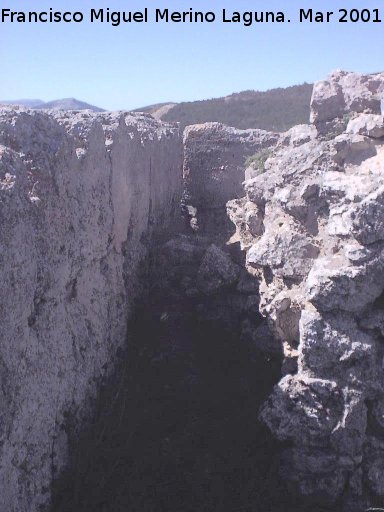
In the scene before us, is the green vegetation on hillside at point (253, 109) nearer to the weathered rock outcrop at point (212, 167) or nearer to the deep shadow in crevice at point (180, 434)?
the weathered rock outcrop at point (212, 167)

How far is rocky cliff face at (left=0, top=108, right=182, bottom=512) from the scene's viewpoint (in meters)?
3.54

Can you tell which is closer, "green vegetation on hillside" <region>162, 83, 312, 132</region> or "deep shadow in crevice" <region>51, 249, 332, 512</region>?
"deep shadow in crevice" <region>51, 249, 332, 512</region>

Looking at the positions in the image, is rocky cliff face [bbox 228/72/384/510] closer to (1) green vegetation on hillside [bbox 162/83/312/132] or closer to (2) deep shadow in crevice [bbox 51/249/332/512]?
(2) deep shadow in crevice [bbox 51/249/332/512]

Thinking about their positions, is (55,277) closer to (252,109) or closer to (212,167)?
(212,167)

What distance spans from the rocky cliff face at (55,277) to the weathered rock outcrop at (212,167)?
Answer: 128 inches

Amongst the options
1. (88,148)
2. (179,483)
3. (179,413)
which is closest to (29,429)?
(179,483)

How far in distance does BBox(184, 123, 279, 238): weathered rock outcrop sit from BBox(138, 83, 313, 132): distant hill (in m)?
19.0

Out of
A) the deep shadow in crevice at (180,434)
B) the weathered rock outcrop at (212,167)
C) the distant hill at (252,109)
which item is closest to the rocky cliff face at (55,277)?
the deep shadow in crevice at (180,434)

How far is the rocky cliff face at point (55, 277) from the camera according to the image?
3.54m

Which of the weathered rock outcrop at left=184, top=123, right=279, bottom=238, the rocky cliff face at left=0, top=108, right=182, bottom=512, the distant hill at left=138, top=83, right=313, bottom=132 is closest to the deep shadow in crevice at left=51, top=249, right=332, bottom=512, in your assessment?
the rocky cliff face at left=0, top=108, right=182, bottom=512

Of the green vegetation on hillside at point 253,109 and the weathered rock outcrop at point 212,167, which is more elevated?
the green vegetation on hillside at point 253,109

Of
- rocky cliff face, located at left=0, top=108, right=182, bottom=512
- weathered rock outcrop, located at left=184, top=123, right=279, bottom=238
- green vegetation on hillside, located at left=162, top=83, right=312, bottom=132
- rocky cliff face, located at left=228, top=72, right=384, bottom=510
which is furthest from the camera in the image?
green vegetation on hillside, located at left=162, top=83, right=312, bottom=132

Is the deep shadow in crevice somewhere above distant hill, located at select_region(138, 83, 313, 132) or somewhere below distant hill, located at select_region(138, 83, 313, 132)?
below

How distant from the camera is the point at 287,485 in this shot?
180 inches
